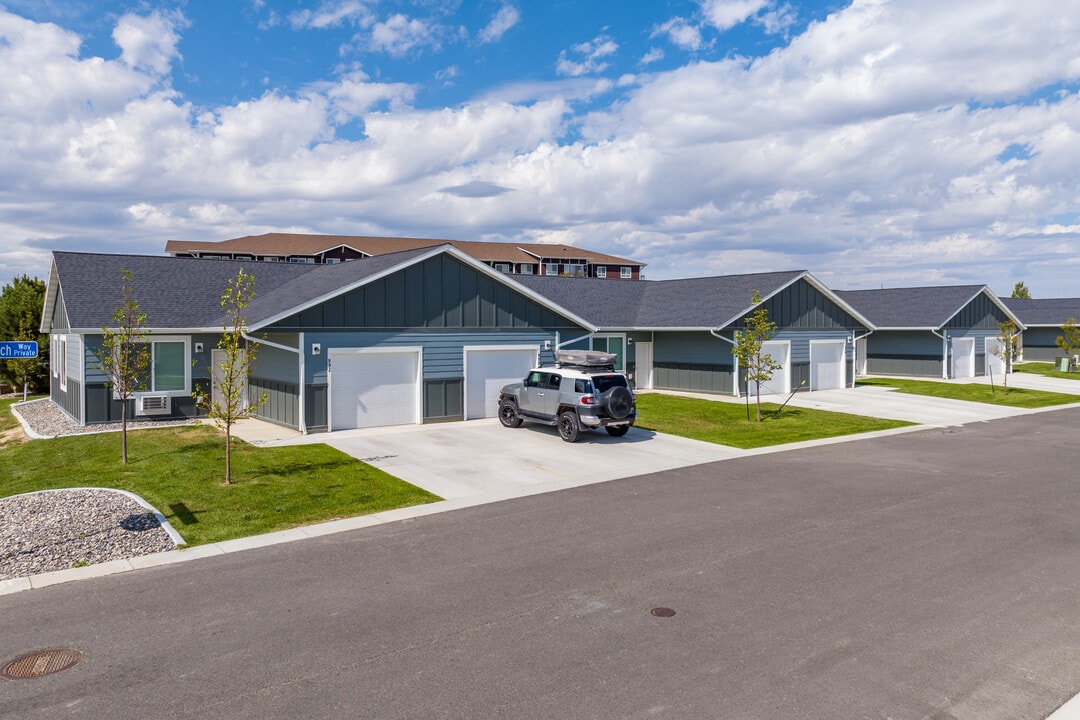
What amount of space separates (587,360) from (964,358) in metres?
30.5

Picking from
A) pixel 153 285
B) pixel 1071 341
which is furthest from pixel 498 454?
pixel 1071 341

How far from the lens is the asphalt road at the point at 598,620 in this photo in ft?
21.0

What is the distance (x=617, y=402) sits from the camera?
1955cm

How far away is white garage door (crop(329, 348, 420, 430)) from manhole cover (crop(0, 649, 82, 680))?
13.8 metres

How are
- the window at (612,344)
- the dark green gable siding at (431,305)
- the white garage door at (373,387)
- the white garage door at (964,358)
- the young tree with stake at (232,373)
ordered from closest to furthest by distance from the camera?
the young tree with stake at (232,373)
the dark green gable siding at (431,305)
the white garage door at (373,387)
the window at (612,344)
the white garage door at (964,358)

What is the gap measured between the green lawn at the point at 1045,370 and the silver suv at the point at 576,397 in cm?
3564

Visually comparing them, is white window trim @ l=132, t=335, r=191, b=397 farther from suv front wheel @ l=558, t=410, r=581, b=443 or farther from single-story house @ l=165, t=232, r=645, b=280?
single-story house @ l=165, t=232, r=645, b=280

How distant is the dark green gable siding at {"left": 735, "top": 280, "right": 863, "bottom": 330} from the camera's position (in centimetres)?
3184

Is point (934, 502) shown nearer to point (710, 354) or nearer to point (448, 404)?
point (448, 404)

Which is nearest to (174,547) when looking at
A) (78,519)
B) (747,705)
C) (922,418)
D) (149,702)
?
(78,519)

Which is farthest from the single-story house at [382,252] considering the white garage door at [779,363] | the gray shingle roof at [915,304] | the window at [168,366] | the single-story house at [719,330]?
the window at [168,366]

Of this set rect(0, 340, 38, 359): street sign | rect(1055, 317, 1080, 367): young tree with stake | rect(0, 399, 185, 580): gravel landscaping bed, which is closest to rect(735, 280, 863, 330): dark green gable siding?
rect(1055, 317, 1080, 367): young tree with stake

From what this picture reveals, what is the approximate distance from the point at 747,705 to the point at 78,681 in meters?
5.86

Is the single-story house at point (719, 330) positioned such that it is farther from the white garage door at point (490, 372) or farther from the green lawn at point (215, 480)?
the green lawn at point (215, 480)
